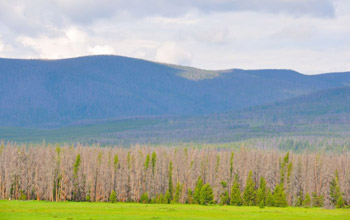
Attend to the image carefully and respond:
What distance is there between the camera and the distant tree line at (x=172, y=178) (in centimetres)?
14350

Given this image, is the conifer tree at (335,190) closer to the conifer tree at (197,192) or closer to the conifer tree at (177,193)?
the conifer tree at (197,192)

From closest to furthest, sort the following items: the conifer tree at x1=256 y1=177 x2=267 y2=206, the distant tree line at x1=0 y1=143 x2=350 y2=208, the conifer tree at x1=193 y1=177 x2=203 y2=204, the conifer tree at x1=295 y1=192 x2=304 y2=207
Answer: the conifer tree at x1=256 y1=177 x2=267 y2=206 → the conifer tree at x1=193 y1=177 x2=203 y2=204 → the distant tree line at x1=0 y1=143 x2=350 y2=208 → the conifer tree at x1=295 y1=192 x2=304 y2=207

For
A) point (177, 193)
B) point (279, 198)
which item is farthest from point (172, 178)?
point (279, 198)

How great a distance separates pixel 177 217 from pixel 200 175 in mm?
56907

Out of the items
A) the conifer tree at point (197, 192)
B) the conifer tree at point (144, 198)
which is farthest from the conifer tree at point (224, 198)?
the conifer tree at point (144, 198)

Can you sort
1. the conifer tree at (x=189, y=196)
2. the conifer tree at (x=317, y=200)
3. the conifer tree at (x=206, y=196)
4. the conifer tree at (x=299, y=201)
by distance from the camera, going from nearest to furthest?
the conifer tree at (x=206, y=196) → the conifer tree at (x=189, y=196) → the conifer tree at (x=299, y=201) → the conifer tree at (x=317, y=200)

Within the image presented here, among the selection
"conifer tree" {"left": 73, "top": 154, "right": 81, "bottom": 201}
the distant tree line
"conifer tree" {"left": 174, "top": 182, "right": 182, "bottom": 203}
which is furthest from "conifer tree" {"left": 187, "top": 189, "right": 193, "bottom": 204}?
"conifer tree" {"left": 73, "top": 154, "right": 81, "bottom": 201}

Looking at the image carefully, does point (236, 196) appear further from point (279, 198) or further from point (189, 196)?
point (189, 196)

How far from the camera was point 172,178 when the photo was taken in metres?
152

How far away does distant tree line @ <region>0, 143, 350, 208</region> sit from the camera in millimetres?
143500

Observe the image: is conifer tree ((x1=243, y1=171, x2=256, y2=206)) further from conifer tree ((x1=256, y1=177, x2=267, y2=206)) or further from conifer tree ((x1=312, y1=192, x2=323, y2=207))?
conifer tree ((x1=312, y1=192, x2=323, y2=207))

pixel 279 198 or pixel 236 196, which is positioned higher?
pixel 236 196

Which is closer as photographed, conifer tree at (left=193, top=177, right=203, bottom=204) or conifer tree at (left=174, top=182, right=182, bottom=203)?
conifer tree at (left=193, top=177, right=203, bottom=204)

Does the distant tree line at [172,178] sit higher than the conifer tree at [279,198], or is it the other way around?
Result: the distant tree line at [172,178]
